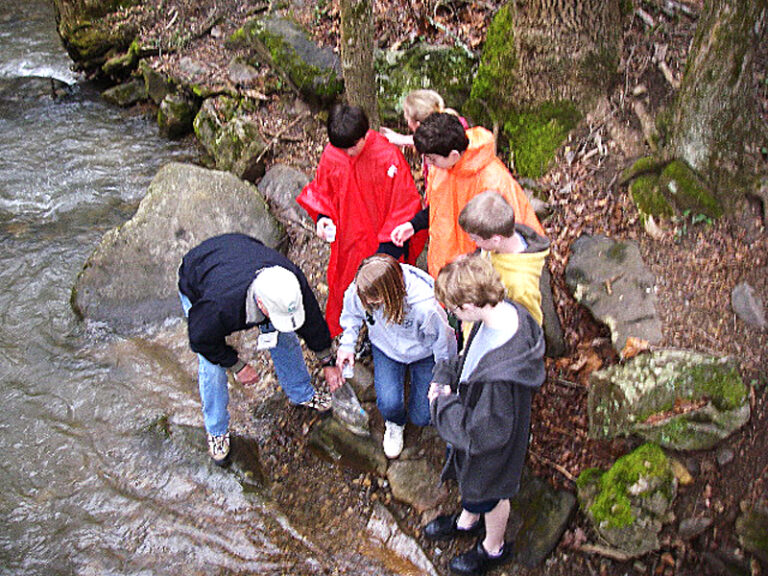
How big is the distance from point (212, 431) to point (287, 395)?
64 cm

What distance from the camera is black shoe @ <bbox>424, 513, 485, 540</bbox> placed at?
3.74m

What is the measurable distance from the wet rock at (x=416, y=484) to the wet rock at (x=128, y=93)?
7.59 meters

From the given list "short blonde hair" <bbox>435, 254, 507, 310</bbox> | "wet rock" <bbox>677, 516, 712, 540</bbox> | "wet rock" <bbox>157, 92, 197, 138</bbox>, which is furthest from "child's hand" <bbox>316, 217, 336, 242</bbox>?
"wet rock" <bbox>157, 92, 197, 138</bbox>

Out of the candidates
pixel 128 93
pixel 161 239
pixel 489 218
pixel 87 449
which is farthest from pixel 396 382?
pixel 128 93

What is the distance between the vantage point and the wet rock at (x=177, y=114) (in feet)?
27.4

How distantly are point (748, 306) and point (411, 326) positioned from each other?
6.81 feet

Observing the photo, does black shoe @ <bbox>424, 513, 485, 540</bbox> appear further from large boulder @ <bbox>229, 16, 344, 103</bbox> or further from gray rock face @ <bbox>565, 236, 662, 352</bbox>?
large boulder @ <bbox>229, 16, 344, 103</bbox>

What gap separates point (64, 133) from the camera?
28.6 feet

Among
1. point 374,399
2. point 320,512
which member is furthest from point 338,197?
point 320,512

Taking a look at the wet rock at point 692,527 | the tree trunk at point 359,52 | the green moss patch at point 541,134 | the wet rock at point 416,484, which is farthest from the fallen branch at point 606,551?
the tree trunk at point 359,52

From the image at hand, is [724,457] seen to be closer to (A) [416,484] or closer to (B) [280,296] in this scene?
(A) [416,484]

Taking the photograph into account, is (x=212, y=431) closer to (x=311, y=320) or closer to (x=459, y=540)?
(x=311, y=320)

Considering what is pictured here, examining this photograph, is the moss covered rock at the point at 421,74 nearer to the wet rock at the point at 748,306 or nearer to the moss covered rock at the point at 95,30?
the wet rock at the point at 748,306

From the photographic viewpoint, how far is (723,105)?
399cm
